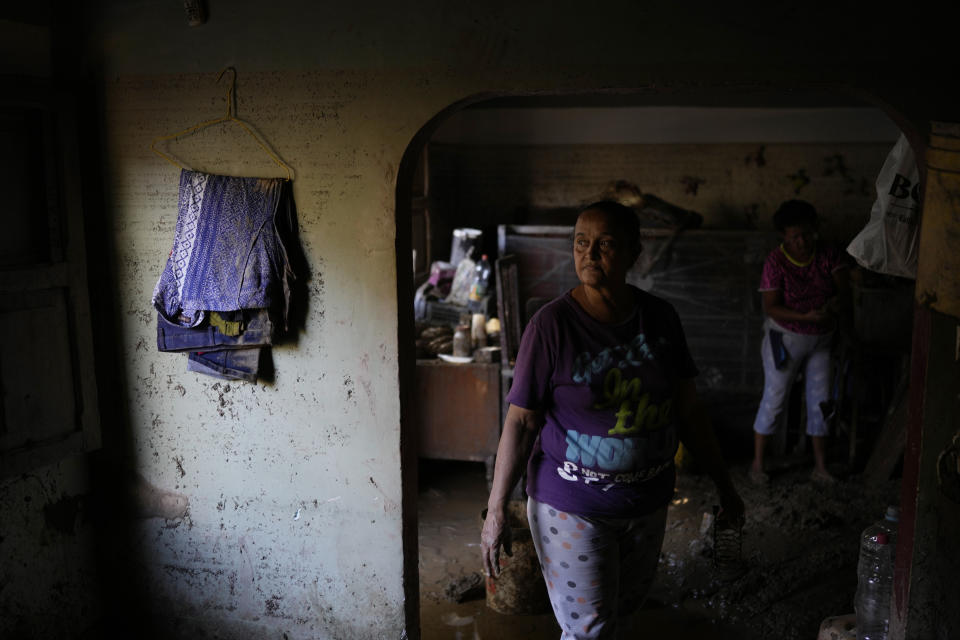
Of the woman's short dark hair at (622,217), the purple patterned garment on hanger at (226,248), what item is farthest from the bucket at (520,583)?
the woman's short dark hair at (622,217)

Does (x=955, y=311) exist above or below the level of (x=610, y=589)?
above

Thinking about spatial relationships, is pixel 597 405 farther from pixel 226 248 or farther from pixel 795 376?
pixel 795 376

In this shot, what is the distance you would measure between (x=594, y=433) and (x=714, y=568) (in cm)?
244

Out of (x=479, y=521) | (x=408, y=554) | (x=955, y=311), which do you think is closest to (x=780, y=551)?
(x=479, y=521)

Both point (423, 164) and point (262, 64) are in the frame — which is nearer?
point (262, 64)

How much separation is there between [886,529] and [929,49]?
6.46 ft

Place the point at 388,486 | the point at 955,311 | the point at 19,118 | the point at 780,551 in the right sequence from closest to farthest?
the point at 955,311, the point at 19,118, the point at 388,486, the point at 780,551

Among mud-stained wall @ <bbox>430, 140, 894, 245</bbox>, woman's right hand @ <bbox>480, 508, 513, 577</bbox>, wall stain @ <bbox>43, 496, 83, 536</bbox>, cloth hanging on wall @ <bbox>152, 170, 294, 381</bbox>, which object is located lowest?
wall stain @ <bbox>43, 496, 83, 536</bbox>

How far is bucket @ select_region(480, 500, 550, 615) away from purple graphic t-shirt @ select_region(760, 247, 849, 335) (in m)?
2.67

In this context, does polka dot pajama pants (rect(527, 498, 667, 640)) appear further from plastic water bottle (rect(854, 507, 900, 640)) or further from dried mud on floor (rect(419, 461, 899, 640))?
dried mud on floor (rect(419, 461, 899, 640))

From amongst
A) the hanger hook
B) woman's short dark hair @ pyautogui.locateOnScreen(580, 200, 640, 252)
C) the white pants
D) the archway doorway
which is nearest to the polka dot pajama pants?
woman's short dark hair @ pyautogui.locateOnScreen(580, 200, 640, 252)

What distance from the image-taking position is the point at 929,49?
2.78m

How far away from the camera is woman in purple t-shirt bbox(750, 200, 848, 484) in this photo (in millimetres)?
5414

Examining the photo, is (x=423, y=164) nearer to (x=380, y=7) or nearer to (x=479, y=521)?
(x=479, y=521)
